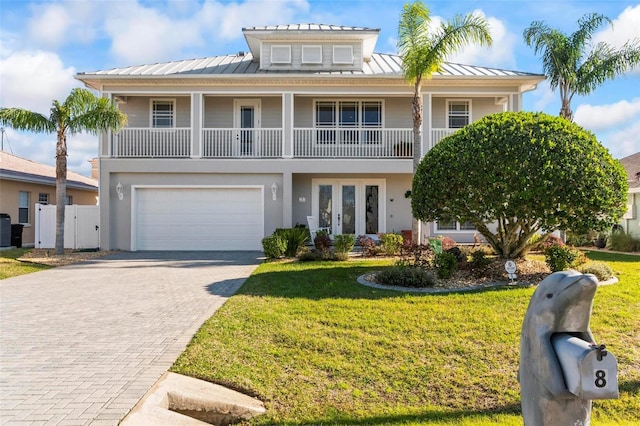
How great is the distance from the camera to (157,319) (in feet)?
22.2

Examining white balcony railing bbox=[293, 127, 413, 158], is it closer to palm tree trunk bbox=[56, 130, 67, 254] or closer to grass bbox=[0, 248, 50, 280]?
palm tree trunk bbox=[56, 130, 67, 254]

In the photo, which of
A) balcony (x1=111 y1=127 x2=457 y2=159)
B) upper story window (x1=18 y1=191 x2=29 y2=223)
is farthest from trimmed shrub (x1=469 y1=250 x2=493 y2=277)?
upper story window (x1=18 y1=191 x2=29 y2=223)

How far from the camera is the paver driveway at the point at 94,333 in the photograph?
397 cm

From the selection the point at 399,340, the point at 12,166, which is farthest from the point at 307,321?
the point at 12,166

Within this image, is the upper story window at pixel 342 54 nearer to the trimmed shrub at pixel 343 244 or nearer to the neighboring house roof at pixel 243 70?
the neighboring house roof at pixel 243 70

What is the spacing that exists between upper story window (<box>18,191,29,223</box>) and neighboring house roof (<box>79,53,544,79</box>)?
7.12 meters

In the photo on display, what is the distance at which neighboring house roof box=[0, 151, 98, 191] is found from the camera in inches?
719

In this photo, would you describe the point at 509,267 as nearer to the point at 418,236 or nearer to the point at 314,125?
the point at 418,236

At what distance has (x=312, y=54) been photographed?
17859 mm

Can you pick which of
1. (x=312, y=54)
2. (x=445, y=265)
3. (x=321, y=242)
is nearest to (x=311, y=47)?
(x=312, y=54)

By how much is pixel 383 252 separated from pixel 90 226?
11423mm

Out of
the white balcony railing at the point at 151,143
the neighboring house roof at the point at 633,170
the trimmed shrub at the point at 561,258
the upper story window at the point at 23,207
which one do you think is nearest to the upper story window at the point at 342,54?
the white balcony railing at the point at 151,143

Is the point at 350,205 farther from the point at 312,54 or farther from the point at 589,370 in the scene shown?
the point at 589,370

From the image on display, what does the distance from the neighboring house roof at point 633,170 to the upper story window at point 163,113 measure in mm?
19606
